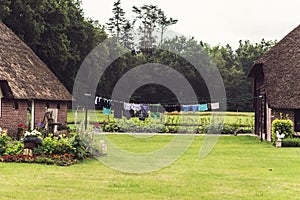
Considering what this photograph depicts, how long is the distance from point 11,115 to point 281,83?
13988 mm

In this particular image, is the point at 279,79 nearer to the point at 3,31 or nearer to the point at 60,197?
the point at 3,31

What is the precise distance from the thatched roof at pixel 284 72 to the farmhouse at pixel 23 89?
11094 mm

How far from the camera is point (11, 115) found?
79.7ft

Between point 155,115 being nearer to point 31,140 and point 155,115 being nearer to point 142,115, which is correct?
point 142,115

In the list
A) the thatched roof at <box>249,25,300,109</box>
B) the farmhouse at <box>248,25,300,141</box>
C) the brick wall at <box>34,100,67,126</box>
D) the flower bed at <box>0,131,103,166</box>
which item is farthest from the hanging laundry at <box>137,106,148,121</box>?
the flower bed at <box>0,131,103,166</box>

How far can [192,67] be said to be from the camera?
64438 mm

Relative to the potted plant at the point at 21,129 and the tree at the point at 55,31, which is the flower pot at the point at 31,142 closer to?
the potted plant at the point at 21,129

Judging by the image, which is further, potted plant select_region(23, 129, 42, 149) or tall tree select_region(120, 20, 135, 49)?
tall tree select_region(120, 20, 135, 49)

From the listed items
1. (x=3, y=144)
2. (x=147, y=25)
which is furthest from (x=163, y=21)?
(x=3, y=144)

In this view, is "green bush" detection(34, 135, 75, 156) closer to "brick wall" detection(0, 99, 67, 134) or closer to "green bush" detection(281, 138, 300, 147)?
"brick wall" detection(0, 99, 67, 134)

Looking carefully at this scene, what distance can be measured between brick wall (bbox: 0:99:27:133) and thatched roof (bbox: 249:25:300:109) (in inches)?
492

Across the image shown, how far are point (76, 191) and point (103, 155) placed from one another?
24.9ft

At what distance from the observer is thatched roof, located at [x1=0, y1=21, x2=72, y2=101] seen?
24344 millimetres

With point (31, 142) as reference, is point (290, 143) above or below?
below
